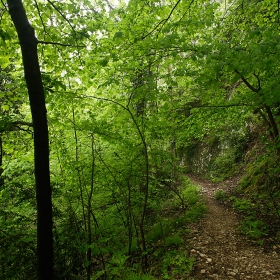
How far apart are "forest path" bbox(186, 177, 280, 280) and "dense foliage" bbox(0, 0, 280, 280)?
44 cm

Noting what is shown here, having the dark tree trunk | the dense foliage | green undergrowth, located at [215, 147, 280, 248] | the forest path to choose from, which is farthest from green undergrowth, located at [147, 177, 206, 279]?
the dark tree trunk

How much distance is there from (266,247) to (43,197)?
5.12 metres

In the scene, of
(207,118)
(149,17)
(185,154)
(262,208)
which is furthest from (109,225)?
(185,154)

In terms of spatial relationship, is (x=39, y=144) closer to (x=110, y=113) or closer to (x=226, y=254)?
(x=110, y=113)

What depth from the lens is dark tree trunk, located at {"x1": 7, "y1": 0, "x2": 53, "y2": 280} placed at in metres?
2.37

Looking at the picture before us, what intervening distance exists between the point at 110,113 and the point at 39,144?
2.92 metres

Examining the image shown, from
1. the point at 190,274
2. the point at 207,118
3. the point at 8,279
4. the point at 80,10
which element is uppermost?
the point at 80,10

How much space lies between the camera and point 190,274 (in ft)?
14.1

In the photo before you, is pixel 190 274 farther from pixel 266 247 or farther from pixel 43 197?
pixel 43 197

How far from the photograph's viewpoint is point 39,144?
2.40 metres

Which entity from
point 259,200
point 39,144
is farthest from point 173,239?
point 39,144

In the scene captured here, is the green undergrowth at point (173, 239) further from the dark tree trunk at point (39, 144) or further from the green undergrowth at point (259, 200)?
the dark tree trunk at point (39, 144)

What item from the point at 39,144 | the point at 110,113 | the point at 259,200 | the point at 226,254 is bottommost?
the point at 226,254

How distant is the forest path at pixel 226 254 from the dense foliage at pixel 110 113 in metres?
0.44
